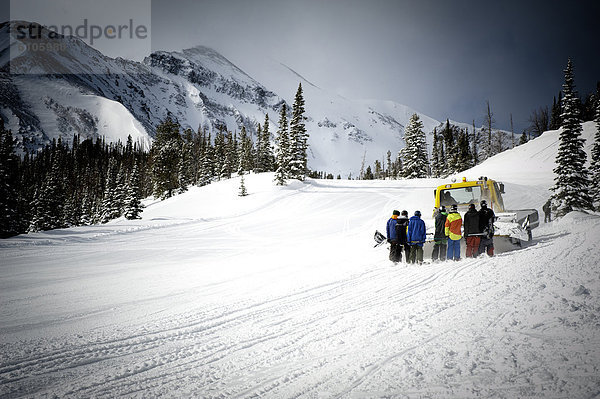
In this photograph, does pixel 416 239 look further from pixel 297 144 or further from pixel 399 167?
pixel 399 167

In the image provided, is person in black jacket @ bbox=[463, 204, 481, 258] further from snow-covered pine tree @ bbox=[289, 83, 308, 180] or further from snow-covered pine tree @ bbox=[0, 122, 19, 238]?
snow-covered pine tree @ bbox=[0, 122, 19, 238]

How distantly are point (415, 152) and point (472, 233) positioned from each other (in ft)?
145

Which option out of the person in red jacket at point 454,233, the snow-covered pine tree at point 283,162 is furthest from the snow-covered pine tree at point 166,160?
the person in red jacket at point 454,233

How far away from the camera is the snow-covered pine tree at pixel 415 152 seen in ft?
160

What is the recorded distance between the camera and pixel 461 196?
412 inches

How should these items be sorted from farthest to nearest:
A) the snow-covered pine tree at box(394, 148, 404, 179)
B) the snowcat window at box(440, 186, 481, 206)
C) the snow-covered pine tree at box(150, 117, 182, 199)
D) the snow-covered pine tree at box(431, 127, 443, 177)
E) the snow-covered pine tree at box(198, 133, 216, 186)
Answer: the snow-covered pine tree at box(431, 127, 443, 177) < the snow-covered pine tree at box(198, 133, 216, 186) < the snow-covered pine tree at box(394, 148, 404, 179) < the snow-covered pine tree at box(150, 117, 182, 199) < the snowcat window at box(440, 186, 481, 206)

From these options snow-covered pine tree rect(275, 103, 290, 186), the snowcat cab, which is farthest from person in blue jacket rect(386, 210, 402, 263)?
snow-covered pine tree rect(275, 103, 290, 186)

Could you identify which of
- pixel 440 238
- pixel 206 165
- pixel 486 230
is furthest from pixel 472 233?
pixel 206 165

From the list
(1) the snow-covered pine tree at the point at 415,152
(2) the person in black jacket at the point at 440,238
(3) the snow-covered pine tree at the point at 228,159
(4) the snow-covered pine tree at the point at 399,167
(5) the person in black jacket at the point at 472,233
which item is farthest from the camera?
(3) the snow-covered pine tree at the point at 228,159

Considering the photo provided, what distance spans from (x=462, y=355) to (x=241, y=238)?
569 inches

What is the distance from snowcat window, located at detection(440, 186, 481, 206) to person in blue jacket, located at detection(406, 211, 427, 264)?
9.18 feet

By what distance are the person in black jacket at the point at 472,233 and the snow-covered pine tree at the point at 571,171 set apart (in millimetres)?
17315

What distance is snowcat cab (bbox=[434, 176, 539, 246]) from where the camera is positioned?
855cm

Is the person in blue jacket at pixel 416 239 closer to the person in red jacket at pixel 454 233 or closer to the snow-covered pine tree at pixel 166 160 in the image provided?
the person in red jacket at pixel 454 233
